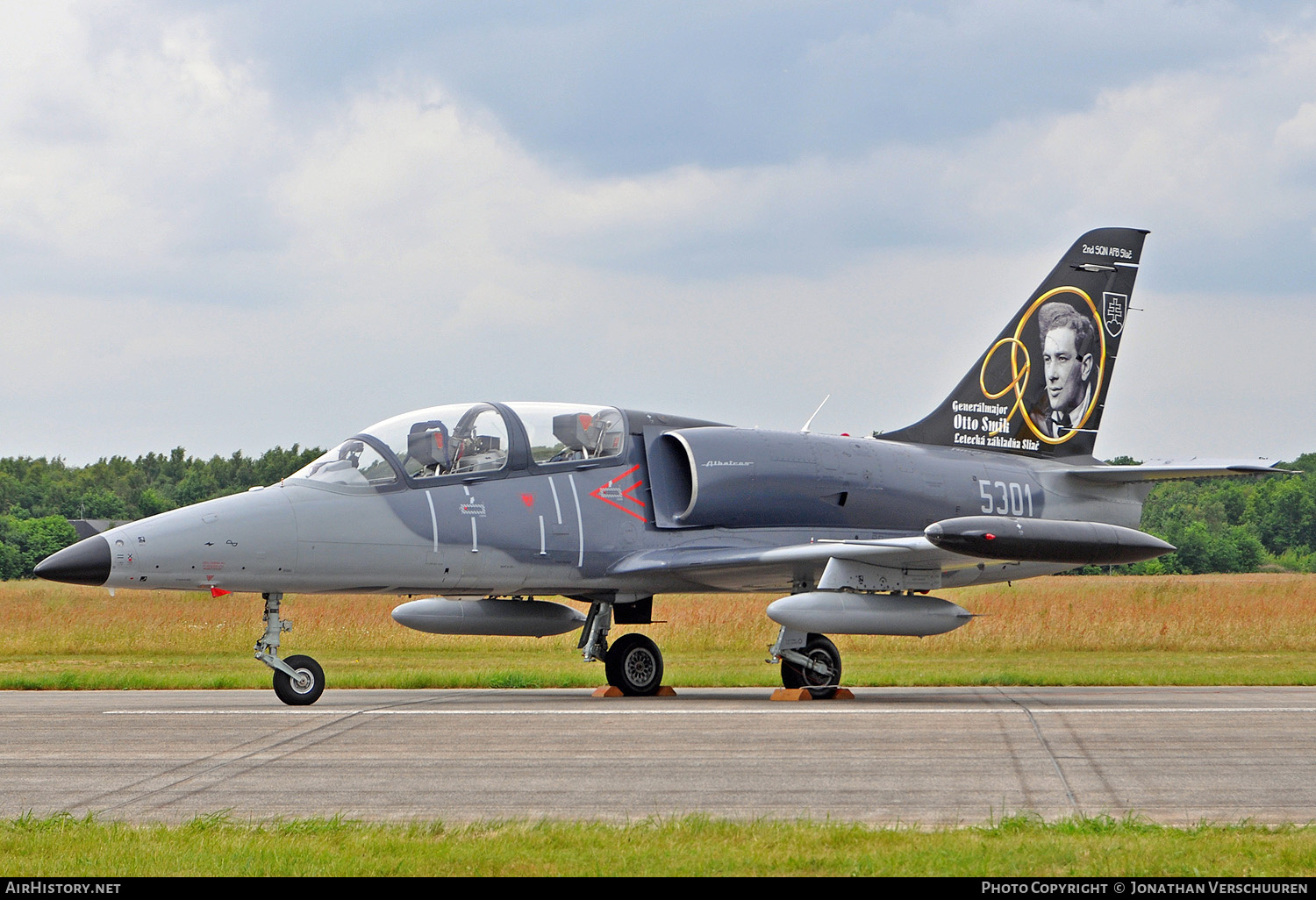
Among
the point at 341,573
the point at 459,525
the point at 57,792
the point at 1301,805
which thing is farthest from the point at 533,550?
the point at 1301,805

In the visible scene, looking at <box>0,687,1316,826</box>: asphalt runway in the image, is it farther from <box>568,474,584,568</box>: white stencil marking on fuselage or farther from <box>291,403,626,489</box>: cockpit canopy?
<box>291,403,626,489</box>: cockpit canopy

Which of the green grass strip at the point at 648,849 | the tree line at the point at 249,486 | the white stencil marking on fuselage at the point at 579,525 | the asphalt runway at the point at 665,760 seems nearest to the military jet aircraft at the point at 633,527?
the white stencil marking on fuselage at the point at 579,525

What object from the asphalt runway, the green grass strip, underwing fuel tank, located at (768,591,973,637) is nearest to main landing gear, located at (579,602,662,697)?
the asphalt runway

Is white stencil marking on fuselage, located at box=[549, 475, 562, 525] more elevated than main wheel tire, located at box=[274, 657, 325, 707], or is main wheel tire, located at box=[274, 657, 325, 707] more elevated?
white stencil marking on fuselage, located at box=[549, 475, 562, 525]

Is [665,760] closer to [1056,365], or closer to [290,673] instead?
[290,673]

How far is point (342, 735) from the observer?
35.0ft

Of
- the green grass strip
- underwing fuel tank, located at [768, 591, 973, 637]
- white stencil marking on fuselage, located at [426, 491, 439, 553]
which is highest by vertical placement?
white stencil marking on fuselage, located at [426, 491, 439, 553]

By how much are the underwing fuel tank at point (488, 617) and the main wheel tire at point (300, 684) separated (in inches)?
88.3

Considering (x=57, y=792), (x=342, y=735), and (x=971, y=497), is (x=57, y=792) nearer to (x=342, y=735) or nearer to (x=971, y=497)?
(x=342, y=735)

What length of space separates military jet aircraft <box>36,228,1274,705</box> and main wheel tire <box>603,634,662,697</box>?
0.03m

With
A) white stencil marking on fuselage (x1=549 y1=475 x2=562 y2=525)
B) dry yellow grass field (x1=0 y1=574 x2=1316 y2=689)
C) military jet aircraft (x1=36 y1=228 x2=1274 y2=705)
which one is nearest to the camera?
military jet aircraft (x1=36 y1=228 x2=1274 y2=705)

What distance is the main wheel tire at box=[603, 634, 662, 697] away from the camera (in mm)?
15984

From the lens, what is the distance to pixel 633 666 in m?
16.1

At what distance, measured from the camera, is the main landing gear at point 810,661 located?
15406mm
